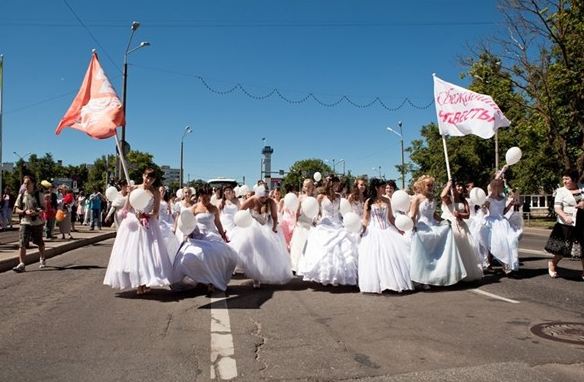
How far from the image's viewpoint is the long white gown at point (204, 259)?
8078 millimetres

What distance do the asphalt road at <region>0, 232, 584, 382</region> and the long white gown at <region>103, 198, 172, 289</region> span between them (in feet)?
0.96

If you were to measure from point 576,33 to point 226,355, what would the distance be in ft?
81.5

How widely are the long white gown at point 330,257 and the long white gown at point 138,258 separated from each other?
2322 mm

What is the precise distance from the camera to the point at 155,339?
221 inches

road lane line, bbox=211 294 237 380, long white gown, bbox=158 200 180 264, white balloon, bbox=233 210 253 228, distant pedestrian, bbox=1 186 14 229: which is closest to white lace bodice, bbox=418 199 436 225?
white balloon, bbox=233 210 253 228

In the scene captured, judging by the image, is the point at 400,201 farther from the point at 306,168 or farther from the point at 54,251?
the point at 306,168

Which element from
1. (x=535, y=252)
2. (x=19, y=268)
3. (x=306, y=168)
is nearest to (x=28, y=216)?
(x=19, y=268)

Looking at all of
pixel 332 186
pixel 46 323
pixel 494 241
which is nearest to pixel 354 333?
pixel 46 323

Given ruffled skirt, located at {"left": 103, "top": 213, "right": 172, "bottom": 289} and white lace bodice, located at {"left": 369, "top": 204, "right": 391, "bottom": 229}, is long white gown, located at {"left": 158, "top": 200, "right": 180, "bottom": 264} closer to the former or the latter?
ruffled skirt, located at {"left": 103, "top": 213, "right": 172, "bottom": 289}

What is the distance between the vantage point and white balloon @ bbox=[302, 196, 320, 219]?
31.4ft

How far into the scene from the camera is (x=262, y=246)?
8.91 metres

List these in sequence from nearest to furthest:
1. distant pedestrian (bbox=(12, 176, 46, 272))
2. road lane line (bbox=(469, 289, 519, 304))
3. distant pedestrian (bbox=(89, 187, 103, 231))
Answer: road lane line (bbox=(469, 289, 519, 304)), distant pedestrian (bbox=(12, 176, 46, 272)), distant pedestrian (bbox=(89, 187, 103, 231))

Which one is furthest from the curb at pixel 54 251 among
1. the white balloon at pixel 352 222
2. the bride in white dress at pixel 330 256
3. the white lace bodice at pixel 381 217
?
the white lace bodice at pixel 381 217

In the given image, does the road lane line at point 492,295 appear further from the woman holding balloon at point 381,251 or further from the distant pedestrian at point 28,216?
the distant pedestrian at point 28,216
